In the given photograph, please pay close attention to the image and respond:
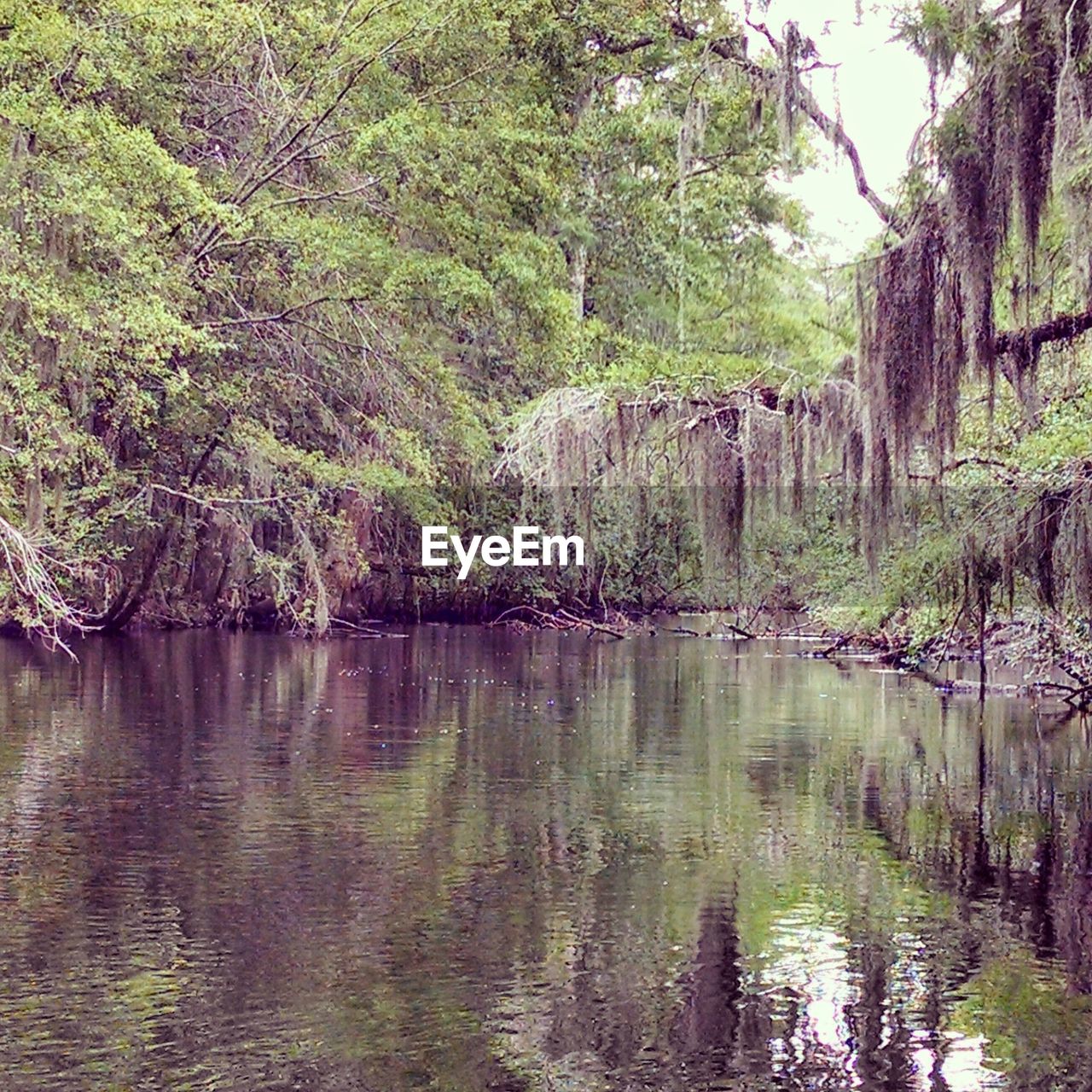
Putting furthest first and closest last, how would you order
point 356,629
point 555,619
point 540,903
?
point 555,619
point 356,629
point 540,903

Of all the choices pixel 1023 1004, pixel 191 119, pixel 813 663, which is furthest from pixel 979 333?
pixel 191 119

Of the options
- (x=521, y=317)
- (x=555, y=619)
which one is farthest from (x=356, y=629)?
(x=521, y=317)

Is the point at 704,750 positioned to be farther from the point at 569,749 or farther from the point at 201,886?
the point at 201,886

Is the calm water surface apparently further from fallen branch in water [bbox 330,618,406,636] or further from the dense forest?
fallen branch in water [bbox 330,618,406,636]

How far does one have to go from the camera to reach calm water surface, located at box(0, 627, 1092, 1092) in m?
6.07

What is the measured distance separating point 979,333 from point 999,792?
3.02 m

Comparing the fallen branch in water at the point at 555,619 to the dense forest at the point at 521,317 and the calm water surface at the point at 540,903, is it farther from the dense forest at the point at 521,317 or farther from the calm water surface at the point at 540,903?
the calm water surface at the point at 540,903

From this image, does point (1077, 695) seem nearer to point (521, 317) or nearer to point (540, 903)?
point (521, 317)

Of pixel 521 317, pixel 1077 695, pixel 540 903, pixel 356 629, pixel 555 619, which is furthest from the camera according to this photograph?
pixel 555 619

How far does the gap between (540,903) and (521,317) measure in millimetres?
19706

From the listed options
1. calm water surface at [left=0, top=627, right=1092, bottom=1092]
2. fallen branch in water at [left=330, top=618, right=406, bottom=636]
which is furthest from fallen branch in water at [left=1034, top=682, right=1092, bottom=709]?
fallen branch in water at [left=330, top=618, right=406, bottom=636]

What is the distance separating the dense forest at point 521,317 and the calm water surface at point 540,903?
2.78 meters

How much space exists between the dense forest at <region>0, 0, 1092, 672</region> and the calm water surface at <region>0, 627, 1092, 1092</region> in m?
2.78

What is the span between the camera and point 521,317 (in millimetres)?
27594
